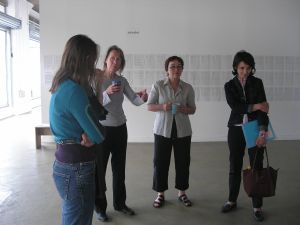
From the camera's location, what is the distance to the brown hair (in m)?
1.62

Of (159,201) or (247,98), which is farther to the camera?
(159,201)

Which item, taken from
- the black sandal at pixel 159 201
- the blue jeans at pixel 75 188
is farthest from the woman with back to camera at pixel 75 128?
the black sandal at pixel 159 201

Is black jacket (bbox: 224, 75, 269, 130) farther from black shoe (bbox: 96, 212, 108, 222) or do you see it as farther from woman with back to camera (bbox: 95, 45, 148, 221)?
black shoe (bbox: 96, 212, 108, 222)

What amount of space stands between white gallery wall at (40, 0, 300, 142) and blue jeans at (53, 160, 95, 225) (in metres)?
4.55


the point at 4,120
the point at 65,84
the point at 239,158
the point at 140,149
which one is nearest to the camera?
the point at 65,84

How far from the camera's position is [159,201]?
130 inches

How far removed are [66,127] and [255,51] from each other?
17.9 ft

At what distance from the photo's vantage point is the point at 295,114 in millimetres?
6473

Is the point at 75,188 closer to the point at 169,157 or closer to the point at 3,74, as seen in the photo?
the point at 169,157

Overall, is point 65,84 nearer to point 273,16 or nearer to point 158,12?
point 158,12

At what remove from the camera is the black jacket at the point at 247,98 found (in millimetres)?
2904

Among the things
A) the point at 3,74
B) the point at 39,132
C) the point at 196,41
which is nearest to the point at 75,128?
the point at 39,132

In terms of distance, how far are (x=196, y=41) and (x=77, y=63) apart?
16.0 feet

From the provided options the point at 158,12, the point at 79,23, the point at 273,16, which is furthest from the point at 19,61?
the point at 273,16
